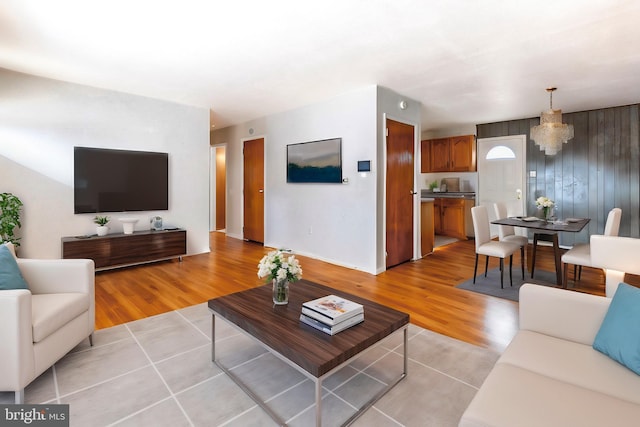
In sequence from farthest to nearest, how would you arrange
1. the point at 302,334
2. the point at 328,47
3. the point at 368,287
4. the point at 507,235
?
the point at 507,235
the point at 368,287
the point at 328,47
the point at 302,334

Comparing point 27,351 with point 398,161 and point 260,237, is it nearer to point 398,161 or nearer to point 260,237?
point 398,161

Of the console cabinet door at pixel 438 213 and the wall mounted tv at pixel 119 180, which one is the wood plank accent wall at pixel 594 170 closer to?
the console cabinet door at pixel 438 213

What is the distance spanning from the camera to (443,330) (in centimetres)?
269

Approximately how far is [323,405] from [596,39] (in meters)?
3.71

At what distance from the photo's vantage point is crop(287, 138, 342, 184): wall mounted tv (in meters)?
4.84

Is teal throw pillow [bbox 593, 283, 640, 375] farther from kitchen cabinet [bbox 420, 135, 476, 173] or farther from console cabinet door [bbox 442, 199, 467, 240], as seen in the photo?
kitchen cabinet [bbox 420, 135, 476, 173]

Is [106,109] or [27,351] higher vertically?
[106,109]

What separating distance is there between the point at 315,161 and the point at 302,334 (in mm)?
3740

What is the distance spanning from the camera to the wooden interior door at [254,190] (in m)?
6.44

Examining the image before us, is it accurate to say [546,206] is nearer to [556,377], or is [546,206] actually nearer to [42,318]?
[556,377]

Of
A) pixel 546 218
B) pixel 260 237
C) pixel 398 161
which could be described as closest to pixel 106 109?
pixel 260 237

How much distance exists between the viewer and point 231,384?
77.2 inches

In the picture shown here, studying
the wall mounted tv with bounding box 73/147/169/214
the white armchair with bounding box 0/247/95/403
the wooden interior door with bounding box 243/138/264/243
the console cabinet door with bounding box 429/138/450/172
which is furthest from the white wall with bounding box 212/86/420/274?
the white armchair with bounding box 0/247/95/403

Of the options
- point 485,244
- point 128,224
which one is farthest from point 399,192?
point 128,224
